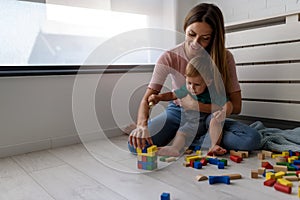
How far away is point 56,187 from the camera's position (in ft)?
2.54

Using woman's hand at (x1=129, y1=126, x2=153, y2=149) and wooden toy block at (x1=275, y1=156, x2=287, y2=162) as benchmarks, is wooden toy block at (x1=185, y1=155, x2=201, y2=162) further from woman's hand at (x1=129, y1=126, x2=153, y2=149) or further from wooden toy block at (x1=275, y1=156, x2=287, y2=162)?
wooden toy block at (x1=275, y1=156, x2=287, y2=162)

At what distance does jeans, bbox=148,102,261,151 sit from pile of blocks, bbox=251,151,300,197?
61 mm

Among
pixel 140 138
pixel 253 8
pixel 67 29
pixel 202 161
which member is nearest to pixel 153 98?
pixel 140 138

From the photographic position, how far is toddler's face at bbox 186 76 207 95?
0.97m

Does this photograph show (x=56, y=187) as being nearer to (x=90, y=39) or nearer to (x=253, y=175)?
(x=253, y=175)

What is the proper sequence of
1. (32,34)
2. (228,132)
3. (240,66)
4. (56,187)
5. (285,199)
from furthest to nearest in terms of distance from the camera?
1. (240,66)
2. (32,34)
3. (228,132)
4. (56,187)
5. (285,199)

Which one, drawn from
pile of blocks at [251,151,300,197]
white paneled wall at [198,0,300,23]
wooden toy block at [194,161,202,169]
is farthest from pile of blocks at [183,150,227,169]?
white paneled wall at [198,0,300,23]

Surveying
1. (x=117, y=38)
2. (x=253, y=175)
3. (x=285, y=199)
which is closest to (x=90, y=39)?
(x=117, y=38)

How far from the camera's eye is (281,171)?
2.75ft

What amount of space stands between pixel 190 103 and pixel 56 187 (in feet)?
1.83

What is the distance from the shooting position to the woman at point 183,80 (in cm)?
98

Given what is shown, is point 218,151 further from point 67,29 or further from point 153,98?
point 67,29

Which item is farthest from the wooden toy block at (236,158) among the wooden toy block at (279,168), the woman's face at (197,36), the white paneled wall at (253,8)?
the white paneled wall at (253,8)

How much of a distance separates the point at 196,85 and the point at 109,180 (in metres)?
0.43
